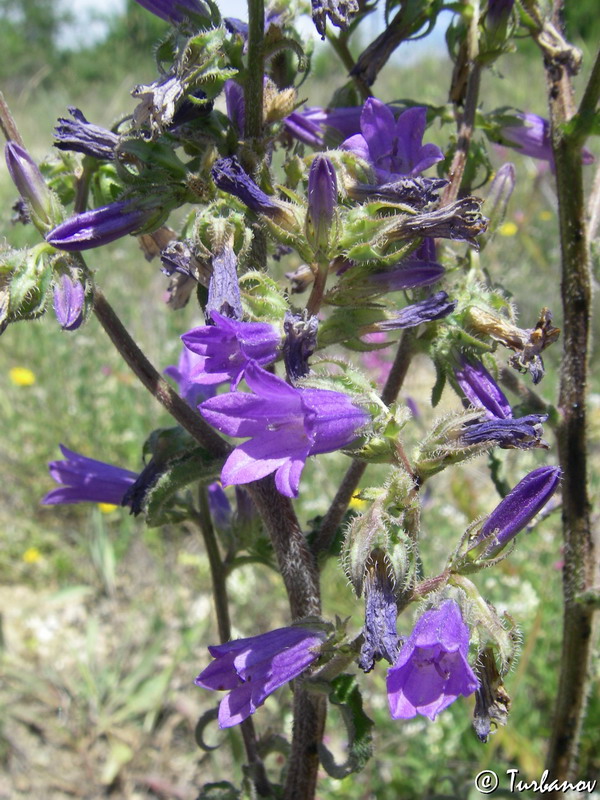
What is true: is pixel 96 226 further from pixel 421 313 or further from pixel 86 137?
pixel 421 313

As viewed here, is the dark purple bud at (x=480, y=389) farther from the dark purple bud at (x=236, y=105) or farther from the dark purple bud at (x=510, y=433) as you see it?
the dark purple bud at (x=236, y=105)

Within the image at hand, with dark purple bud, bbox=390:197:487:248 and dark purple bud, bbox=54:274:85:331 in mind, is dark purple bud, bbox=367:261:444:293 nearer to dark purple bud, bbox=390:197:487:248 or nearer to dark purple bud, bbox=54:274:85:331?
dark purple bud, bbox=390:197:487:248

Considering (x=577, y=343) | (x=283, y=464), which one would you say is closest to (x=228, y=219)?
(x=283, y=464)

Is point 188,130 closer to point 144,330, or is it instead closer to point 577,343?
point 577,343

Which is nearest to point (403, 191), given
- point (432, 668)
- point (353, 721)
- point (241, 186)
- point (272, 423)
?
point (241, 186)

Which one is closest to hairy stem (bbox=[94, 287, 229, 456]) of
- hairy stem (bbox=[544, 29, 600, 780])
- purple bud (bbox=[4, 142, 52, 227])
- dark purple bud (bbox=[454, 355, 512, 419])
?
purple bud (bbox=[4, 142, 52, 227])

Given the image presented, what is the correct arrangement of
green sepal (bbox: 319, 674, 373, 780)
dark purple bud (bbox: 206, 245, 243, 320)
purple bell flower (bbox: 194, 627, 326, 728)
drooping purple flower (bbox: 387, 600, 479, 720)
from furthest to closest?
green sepal (bbox: 319, 674, 373, 780), purple bell flower (bbox: 194, 627, 326, 728), dark purple bud (bbox: 206, 245, 243, 320), drooping purple flower (bbox: 387, 600, 479, 720)
